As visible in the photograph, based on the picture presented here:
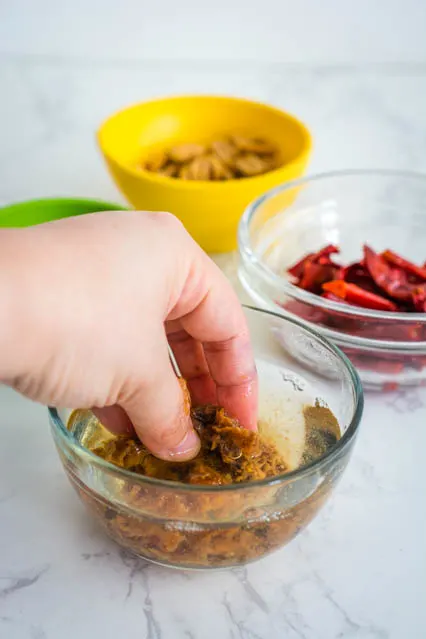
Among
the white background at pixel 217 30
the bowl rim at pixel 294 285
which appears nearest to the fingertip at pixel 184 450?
the bowl rim at pixel 294 285

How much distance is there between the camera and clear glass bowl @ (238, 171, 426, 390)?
0.89 meters

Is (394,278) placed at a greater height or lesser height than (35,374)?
lesser

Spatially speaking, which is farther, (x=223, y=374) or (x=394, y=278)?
Result: (x=394, y=278)

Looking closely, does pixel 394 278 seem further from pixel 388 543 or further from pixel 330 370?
pixel 388 543

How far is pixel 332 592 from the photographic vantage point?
0.68 meters

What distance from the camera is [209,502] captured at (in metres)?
0.59

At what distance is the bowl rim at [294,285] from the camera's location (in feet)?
2.85

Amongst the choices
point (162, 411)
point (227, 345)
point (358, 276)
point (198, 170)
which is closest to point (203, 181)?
point (198, 170)

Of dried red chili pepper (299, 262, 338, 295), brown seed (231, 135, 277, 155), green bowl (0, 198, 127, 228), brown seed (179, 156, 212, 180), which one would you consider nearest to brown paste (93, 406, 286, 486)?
dried red chili pepper (299, 262, 338, 295)

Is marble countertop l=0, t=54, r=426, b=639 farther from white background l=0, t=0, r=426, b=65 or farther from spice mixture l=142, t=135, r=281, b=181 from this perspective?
white background l=0, t=0, r=426, b=65

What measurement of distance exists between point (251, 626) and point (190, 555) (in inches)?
3.2

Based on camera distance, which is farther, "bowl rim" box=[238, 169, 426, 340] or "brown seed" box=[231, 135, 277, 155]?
"brown seed" box=[231, 135, 277, 155]

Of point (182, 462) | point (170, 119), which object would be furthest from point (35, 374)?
point (170, 119)

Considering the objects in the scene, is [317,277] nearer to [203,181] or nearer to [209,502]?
[203,181]
